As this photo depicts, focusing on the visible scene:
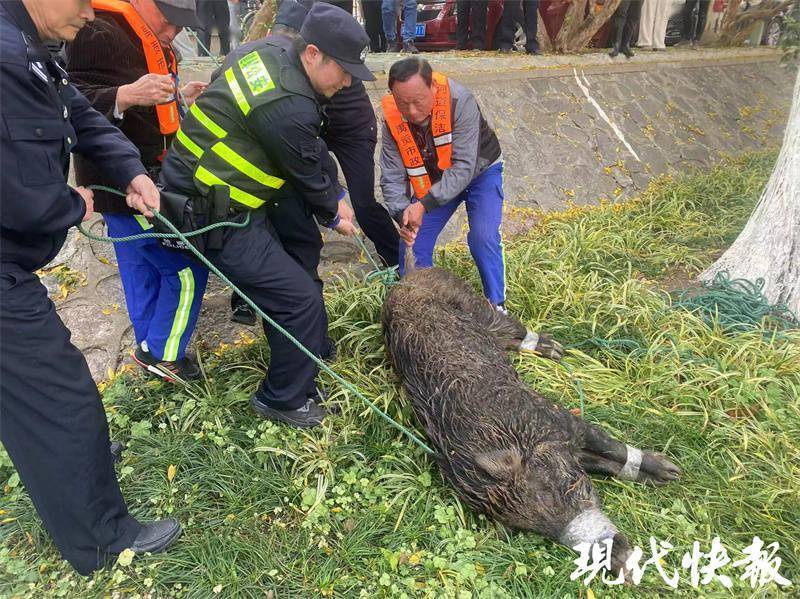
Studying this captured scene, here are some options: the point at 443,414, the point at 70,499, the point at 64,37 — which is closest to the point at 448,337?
the point at 443,414

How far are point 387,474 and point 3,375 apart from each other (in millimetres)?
1849

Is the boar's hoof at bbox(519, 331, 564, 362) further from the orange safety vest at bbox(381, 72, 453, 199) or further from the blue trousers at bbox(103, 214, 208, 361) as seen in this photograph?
the blue trousers at bbox(103, 214, 208, 361)

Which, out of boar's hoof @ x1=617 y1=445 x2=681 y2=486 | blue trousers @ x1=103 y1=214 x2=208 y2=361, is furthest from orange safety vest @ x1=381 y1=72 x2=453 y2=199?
boar's hoof @ x1=617 y1=445 x2=681 y2=486

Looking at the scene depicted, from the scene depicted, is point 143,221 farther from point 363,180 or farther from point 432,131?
point 432,131

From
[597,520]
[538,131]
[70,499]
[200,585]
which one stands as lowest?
[200,585]

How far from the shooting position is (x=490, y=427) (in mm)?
2863

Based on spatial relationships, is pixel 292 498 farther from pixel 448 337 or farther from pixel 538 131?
pixel 538 131

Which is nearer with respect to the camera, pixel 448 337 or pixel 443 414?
pixel 443 414

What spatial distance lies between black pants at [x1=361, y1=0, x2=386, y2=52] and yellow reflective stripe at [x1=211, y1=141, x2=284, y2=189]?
7503 millimetres

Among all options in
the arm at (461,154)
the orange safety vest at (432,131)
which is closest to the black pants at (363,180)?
the orange safety vest at (432,131)

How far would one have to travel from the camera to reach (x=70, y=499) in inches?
91.7


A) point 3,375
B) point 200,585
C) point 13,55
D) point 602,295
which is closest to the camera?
point 13,55

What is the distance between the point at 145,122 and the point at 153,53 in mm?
414

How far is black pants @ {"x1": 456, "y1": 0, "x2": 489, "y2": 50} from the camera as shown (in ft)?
31.2
